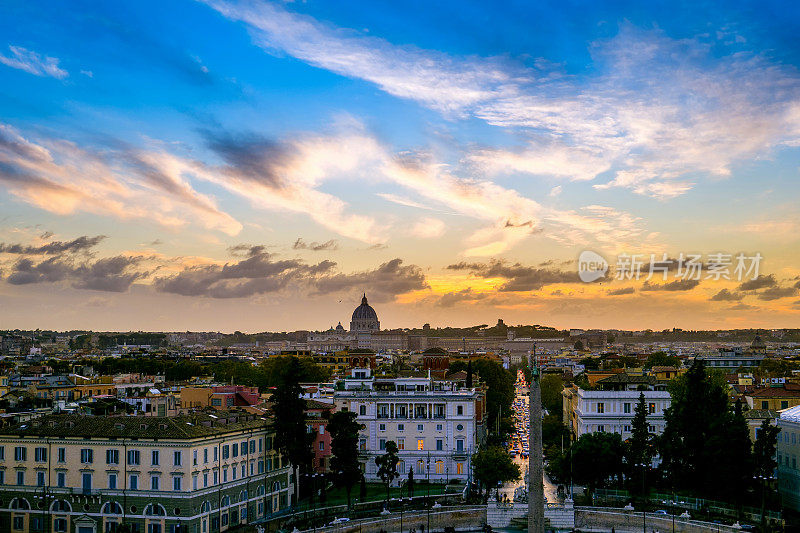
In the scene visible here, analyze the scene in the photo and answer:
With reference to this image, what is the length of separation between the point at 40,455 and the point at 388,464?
82.9 feet

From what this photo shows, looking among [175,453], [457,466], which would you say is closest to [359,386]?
[457,466]

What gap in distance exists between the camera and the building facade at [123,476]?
183 ft

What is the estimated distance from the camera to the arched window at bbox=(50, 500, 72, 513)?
57.6 meters

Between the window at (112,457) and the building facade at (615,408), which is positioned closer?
the window at (112,457)

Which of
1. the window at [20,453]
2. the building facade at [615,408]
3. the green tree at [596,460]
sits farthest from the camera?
the building facade at [615,408]

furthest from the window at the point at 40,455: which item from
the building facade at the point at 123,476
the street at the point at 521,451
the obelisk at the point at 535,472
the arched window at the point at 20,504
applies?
the obelisk at the point at 535,472

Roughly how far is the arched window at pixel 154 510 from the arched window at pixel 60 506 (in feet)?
18.6

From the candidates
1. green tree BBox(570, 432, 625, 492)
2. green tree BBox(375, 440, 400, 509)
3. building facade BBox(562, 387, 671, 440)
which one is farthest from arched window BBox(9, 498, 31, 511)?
building facade BBox(562, 387, 671, 440)

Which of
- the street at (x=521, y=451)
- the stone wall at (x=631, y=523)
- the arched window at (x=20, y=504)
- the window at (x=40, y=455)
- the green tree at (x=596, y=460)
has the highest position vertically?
the window at (x=40, y=455)

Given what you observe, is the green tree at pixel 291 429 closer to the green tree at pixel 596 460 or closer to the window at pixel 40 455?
the window at pixel 40 455

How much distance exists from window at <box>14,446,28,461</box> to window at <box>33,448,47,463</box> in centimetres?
69

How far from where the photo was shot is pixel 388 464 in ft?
232

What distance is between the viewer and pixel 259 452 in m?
64.8

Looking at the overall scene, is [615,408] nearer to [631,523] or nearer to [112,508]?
[631,523]
